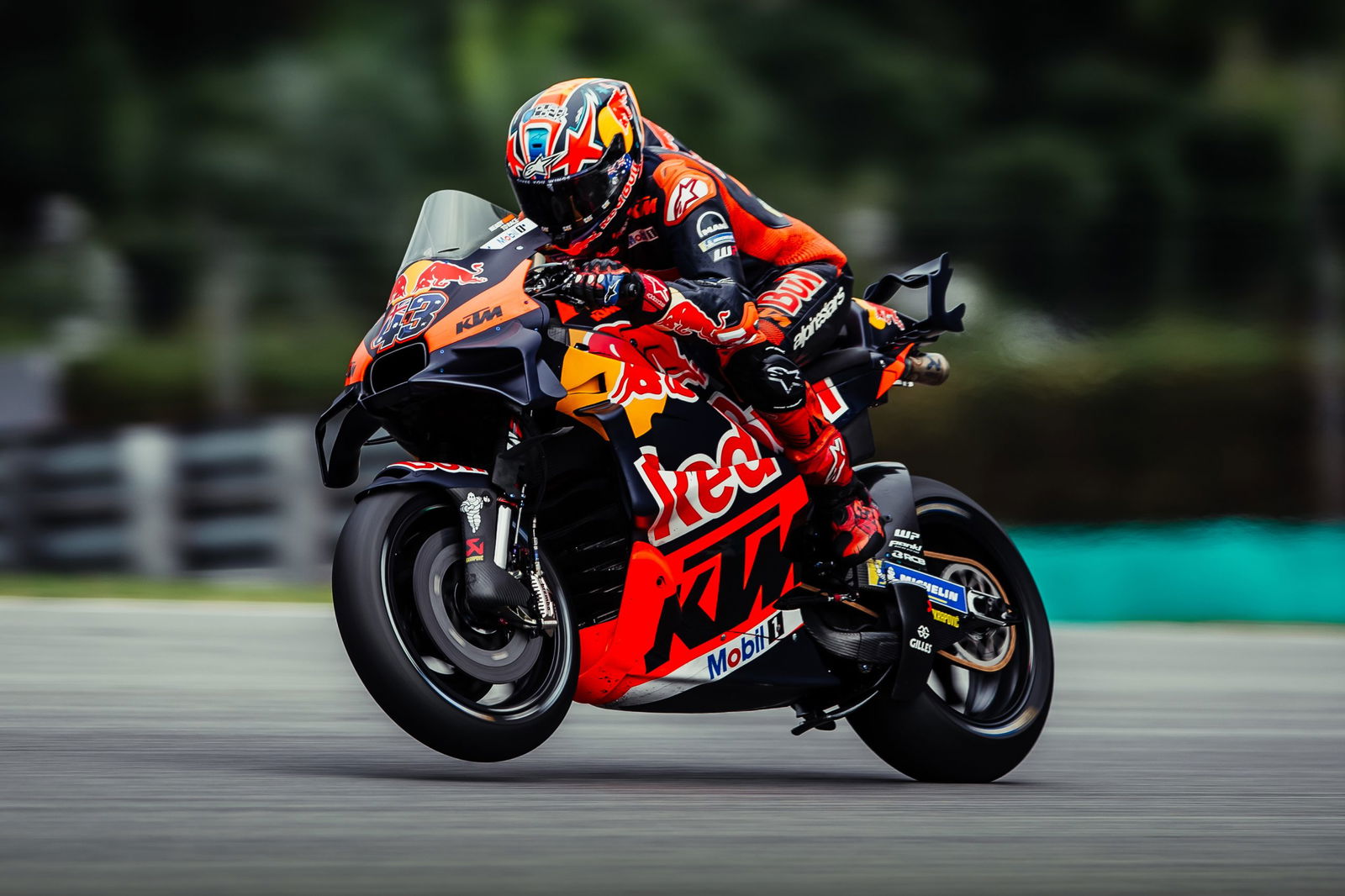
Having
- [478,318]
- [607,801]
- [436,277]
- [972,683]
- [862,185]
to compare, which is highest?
[862,185]

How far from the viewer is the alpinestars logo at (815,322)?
501 centimetres

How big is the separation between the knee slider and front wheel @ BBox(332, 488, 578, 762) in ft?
2.50

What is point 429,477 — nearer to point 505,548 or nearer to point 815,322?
point 505,548

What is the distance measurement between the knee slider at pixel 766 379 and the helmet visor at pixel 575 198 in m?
0.50

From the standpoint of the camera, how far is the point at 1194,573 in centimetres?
1126

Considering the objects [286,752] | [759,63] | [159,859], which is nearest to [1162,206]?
[759,63]

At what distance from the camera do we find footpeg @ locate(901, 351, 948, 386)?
5.53m

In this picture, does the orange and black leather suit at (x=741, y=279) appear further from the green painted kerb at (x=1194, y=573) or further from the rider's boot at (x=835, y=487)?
the green painted kerb at (x=1194, y=573)

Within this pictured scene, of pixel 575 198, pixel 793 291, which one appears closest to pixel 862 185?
pixel 793 291

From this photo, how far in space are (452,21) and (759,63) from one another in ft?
10.3

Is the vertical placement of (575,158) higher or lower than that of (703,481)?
higher

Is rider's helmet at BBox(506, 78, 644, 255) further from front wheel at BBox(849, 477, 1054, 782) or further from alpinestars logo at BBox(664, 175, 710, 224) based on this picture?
front wheel at BBox(849, 477, 1054, 782)

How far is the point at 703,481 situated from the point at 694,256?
54cm

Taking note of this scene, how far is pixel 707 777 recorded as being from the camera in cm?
481
